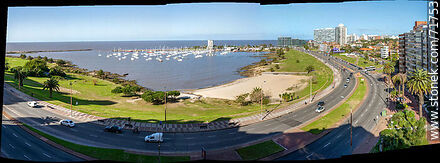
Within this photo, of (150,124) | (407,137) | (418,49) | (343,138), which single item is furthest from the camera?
(418,49)

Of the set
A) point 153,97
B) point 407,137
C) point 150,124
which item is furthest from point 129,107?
point 407,137

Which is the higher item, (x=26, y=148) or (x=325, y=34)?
(x=325, y=34)

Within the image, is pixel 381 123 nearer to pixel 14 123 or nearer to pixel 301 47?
pixel 14 123

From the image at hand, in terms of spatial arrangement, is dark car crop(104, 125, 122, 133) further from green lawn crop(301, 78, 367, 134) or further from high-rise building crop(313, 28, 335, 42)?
high-rise building crop(313, 28, 335, 42)

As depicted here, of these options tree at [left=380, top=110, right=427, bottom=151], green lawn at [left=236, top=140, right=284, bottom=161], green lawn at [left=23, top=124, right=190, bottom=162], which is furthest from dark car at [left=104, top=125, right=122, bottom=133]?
tree at [left=380, top=110, right=427, bottom=151]

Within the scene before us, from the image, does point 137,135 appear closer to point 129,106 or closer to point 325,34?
point 129,106
